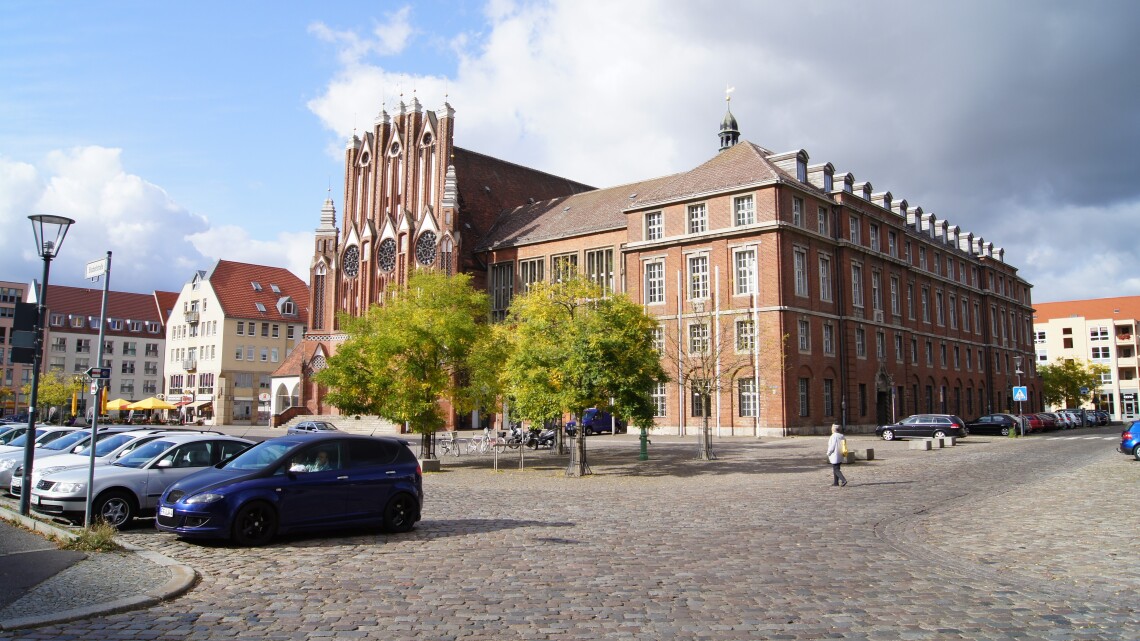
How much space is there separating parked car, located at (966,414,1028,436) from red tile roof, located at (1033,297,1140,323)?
76.2 meters

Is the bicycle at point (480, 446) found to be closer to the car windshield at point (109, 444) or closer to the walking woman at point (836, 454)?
the car windshield at point (109, 444)

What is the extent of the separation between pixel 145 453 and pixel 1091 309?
13184cm

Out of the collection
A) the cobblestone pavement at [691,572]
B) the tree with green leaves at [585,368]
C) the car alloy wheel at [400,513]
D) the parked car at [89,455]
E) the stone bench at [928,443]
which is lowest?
the cobblestone pavement at [691,572]

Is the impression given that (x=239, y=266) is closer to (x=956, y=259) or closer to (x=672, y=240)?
(x=672, y=240)

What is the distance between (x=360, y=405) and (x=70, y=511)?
1441 cm

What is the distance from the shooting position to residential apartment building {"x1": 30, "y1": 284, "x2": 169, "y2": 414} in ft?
306

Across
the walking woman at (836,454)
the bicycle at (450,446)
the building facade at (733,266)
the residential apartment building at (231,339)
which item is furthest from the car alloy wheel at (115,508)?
the residential apartment building at (231,339)

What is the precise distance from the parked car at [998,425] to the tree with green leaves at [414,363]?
115 ft

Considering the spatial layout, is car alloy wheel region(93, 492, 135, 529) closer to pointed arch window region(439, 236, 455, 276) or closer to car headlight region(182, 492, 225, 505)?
car headlight region(182, 492, 225, 505)

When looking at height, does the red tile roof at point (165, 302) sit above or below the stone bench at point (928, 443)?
above

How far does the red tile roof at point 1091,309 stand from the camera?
114 metres

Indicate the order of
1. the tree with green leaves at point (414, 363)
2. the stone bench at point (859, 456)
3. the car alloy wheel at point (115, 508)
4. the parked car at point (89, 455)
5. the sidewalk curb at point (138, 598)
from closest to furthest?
the sidewalk curb at point (138, 598) < the car alloy wheel at point (115, 508) < the parked car at point (89, 455) < the tree with green leaves at point (414, 363) < the stone bench at point (859, 456)

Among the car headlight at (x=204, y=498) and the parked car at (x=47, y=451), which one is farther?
the parked car at (x=47, y=451)

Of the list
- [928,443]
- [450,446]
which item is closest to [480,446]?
[450,446]
